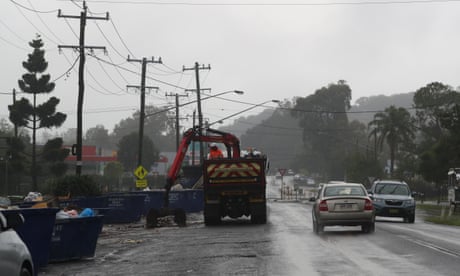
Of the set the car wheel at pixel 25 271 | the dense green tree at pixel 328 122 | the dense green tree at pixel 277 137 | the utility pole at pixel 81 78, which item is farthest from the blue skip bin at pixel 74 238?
the dense green tree at pixel 277 137

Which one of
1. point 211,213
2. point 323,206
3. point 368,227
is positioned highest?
point 323,206

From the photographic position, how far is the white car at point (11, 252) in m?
9.30

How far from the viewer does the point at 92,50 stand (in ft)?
141

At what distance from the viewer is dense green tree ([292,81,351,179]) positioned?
5477 inches

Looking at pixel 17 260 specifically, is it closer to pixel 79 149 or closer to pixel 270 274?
pixel 270 274

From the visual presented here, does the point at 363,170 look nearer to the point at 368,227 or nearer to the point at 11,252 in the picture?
the point at 368,227

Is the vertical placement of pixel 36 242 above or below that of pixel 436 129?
below

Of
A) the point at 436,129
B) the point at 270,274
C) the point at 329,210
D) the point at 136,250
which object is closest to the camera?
the point at 270,274

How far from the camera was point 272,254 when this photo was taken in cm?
1752

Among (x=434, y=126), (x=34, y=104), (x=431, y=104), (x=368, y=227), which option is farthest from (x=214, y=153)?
(x=434, y=126)

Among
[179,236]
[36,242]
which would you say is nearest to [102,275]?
[36,242]

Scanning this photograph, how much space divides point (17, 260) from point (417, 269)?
7.26 meters

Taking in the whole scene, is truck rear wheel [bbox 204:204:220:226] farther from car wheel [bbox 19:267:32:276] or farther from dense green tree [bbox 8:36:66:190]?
dense green tree [bbox 8:36:66:190]

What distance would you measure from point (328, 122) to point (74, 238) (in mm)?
127237
